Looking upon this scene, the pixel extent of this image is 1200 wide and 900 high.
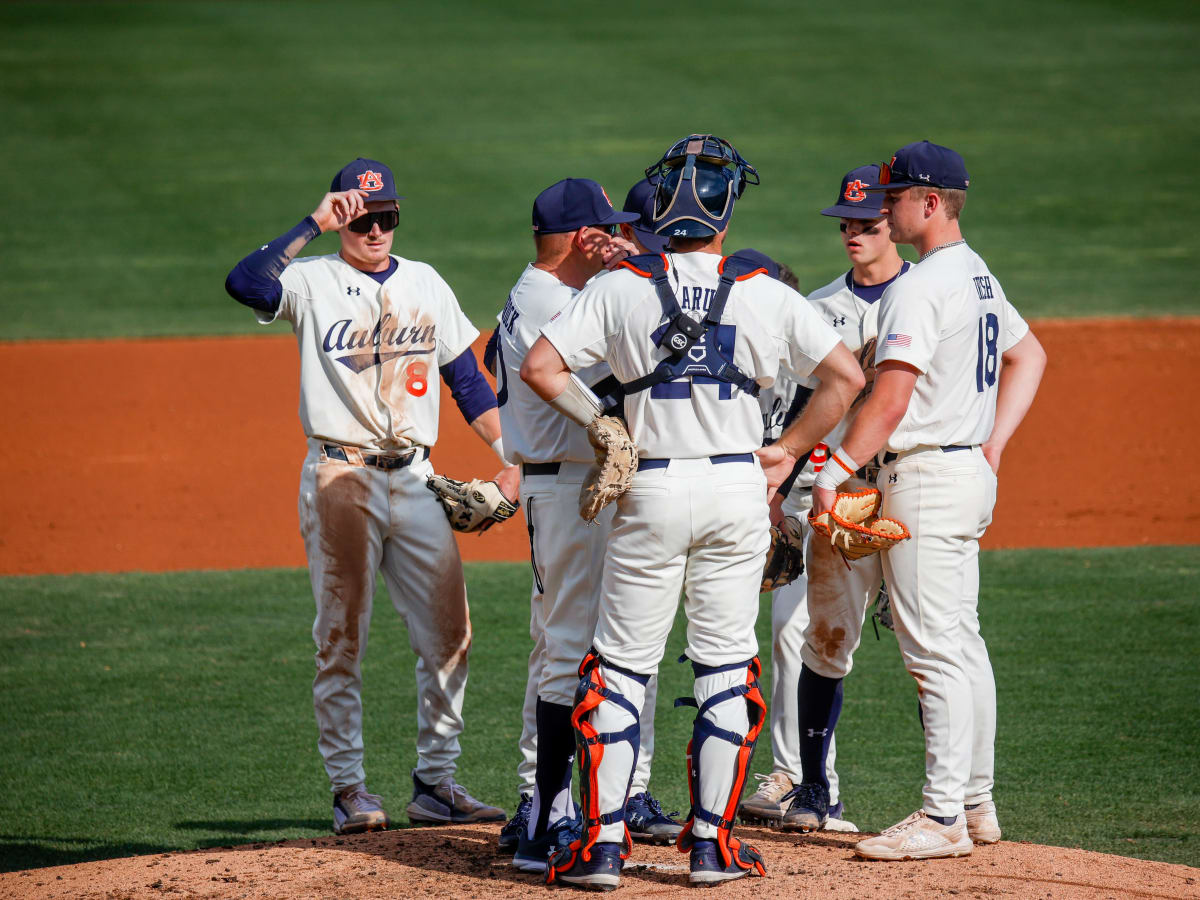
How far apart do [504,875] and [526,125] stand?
61.0 ft

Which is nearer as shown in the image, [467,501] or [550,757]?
[550,757]

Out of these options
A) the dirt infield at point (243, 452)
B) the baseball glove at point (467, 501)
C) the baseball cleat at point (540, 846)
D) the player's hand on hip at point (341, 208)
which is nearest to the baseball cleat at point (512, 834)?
the baseball cleat at point (540, 846)

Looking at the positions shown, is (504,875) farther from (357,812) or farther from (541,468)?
(541,468)

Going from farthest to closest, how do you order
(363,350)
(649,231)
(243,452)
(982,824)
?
(243,452) < (363,350) < (982,824) < (649,231)

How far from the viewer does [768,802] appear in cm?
495

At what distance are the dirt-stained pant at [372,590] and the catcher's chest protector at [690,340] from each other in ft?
4.98

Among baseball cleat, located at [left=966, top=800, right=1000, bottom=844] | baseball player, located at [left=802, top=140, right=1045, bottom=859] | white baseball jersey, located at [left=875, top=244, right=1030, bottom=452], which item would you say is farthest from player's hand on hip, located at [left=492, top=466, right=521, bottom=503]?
baseball cleat, located at [left=966, top=800, right=1000, bottom=844]

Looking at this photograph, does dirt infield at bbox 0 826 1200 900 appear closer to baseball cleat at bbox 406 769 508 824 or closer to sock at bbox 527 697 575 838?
sock at bbox 527 697 575 838

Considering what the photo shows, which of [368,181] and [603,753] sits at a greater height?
[368,181]

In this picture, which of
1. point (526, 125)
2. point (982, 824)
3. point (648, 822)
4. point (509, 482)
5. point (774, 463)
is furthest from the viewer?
point (526, 125)

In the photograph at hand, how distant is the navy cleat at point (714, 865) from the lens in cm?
385

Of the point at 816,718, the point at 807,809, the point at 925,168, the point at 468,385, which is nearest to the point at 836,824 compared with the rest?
the point at 807,809

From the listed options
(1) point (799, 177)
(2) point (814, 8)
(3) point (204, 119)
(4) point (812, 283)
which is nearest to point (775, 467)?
(4) point (812, 283)

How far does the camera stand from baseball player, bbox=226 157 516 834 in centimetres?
501
